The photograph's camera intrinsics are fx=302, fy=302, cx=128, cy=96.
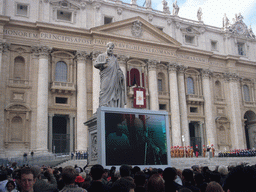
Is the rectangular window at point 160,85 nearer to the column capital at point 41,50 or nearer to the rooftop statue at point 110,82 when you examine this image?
the column capital at point 41,50

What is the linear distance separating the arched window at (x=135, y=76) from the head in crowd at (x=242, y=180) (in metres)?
31.9

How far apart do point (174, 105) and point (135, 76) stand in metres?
5.86

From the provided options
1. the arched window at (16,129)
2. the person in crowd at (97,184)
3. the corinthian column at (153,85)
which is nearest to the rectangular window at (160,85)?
the corinthian column at (153,85)

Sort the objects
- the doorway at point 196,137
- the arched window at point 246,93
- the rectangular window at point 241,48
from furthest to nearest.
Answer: the rectangular window at point 241,48
the arched window at point 246,93
the doorway at point 196,137

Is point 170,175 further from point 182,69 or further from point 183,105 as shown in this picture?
point 182,69

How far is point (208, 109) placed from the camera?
3878cm

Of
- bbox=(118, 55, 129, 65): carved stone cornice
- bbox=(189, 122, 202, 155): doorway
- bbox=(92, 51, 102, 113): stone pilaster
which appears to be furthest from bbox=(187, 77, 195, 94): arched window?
bbox=(92, 51, 102, 113): stone pilaster

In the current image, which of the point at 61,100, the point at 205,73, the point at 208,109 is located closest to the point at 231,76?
the point at 205,73

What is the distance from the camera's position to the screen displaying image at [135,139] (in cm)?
1202

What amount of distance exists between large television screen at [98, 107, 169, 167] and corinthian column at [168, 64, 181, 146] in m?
22.1

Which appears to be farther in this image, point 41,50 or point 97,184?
point 41,50

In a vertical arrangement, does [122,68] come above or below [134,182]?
above

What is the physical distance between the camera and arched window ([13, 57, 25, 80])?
3041cm

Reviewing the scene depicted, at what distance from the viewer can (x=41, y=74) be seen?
30109 millimetres
